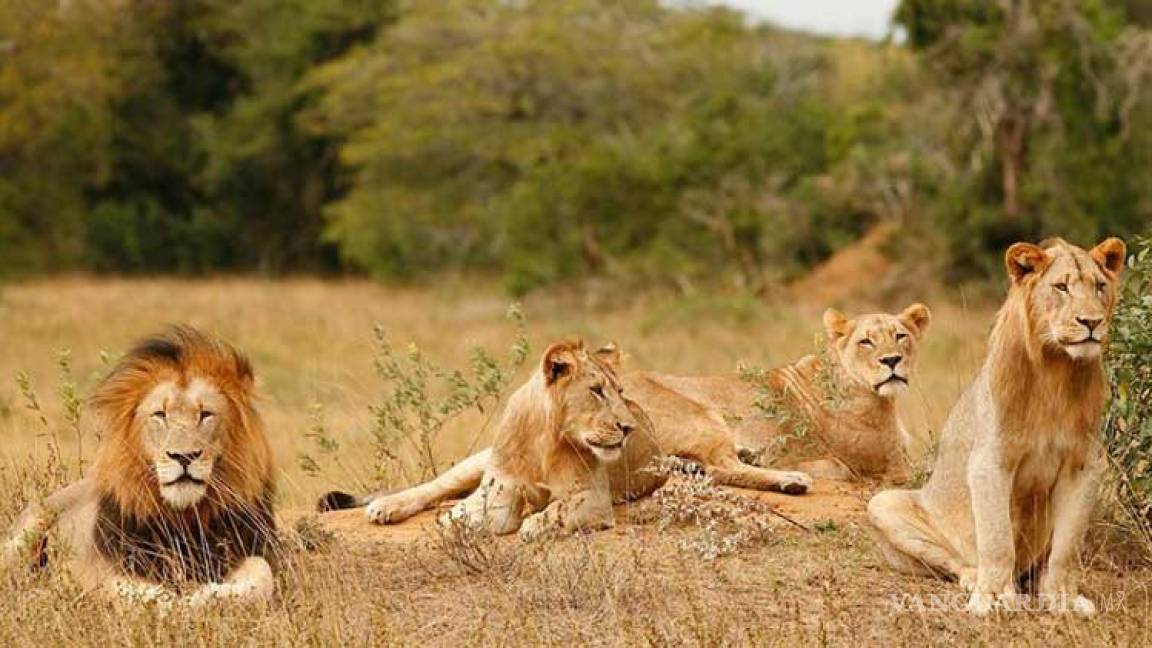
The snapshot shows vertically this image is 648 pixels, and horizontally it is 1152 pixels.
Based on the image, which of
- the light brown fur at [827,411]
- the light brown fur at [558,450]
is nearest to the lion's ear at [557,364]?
the light brown fur at [558,450]

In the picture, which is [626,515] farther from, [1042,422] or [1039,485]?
[1042,422]

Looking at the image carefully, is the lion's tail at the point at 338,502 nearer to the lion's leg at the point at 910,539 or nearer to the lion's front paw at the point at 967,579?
the lion's leg at the point at 910,539

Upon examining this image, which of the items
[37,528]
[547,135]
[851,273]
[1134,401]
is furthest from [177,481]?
[547,135]

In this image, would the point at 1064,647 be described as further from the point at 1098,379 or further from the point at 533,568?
the point at 533,568

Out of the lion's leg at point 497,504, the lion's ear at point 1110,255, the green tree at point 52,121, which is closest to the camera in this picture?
the lion's ear at point 1110,255

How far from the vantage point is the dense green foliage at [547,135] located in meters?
20.5

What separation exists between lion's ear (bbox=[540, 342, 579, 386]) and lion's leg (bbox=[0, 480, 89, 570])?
173 centimetres

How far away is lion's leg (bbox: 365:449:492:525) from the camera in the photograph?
7207 mm

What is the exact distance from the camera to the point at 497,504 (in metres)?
6.84

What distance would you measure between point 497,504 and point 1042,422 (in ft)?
7.59

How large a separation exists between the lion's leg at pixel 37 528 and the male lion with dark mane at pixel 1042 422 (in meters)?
3.00

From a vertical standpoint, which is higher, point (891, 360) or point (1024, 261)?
point (1024, 261)

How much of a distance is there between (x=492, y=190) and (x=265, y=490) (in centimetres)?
2365

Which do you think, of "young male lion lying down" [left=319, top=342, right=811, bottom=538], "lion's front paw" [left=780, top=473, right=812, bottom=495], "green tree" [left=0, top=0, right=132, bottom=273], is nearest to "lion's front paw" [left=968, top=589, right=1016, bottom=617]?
"young male lion lying down" [left=319, top=342, right=811, bottom=538]
